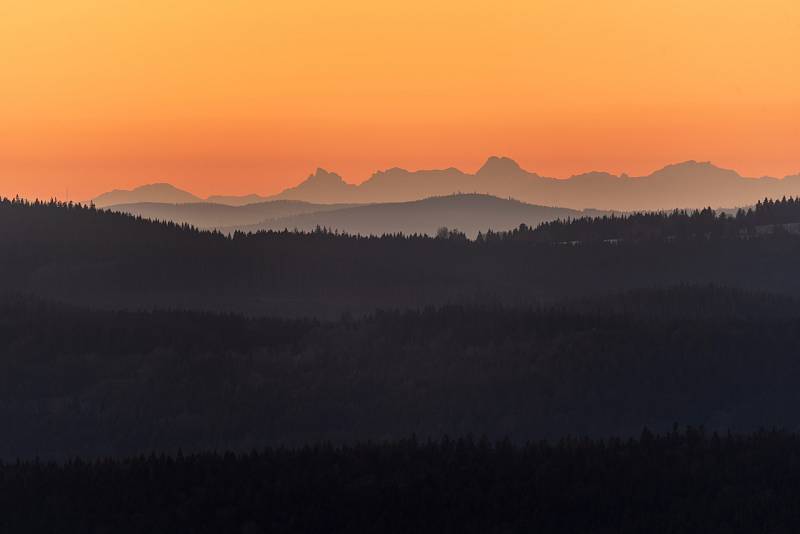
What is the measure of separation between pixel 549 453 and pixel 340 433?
6198 centimetres

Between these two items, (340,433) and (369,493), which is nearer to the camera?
(369,493)

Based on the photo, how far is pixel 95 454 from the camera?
173m

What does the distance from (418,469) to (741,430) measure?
2758 inches

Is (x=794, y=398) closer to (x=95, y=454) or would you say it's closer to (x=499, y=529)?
(x=95, y=454)

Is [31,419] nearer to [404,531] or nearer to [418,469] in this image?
[418,469]

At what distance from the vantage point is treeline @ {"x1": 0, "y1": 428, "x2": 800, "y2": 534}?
336ft

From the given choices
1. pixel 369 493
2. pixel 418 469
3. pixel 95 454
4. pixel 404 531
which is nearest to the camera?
pixel 404 531

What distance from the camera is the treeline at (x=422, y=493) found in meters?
102

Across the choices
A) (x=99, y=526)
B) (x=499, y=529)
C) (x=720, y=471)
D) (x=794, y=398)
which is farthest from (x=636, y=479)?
(x=794, y=398)

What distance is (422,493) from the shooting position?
108 meters

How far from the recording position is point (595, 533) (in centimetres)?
10275

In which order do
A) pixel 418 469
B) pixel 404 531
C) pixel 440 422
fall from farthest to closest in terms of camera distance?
pixel 440 422
pixel 418 469
pixel 404 531

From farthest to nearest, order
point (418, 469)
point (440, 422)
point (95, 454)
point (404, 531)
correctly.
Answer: point (440, 422) < point (95, 454) < point (418, 469) < point (404, 531)

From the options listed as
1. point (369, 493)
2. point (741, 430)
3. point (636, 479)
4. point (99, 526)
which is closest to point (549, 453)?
point (636, 479)
